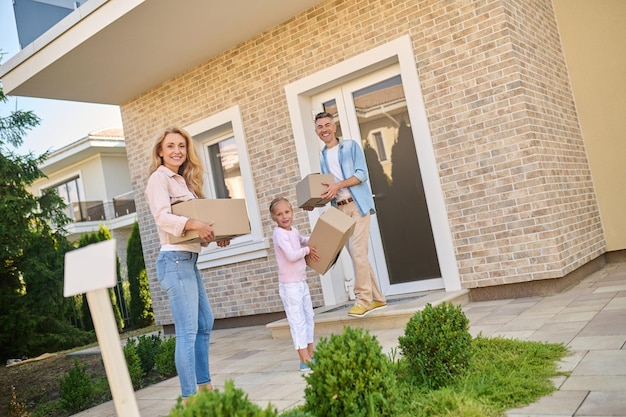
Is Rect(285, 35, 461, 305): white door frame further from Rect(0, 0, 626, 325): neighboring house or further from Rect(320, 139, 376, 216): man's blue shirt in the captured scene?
Rect(320, 139, 376, 216): man's blue shirt

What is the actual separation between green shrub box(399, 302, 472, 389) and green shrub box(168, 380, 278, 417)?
56.7 inches

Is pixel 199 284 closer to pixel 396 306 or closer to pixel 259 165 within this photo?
pixel 396 306

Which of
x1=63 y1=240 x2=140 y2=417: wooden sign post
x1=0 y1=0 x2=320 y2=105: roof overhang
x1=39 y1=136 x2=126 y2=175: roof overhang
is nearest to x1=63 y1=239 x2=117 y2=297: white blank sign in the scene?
x1=63 y1=240 x2=140 y2=417: wooden sign post

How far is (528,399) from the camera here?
2574 mm

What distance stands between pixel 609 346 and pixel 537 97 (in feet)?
10.3

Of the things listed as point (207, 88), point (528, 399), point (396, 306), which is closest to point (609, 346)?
point (528, 399)

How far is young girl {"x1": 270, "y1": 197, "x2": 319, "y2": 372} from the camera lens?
3.97 m

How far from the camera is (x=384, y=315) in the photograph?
5020 millimetres

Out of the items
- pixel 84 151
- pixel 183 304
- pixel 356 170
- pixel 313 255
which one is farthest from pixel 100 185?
pixel 183 304

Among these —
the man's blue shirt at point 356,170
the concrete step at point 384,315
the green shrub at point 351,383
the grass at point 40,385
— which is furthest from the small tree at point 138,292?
the green shrub at point 351,383

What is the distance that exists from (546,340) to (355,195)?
211 centimetres

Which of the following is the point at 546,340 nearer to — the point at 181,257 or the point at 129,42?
the point at 181,257

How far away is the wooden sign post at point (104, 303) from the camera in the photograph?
5.02ft

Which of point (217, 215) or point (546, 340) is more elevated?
point (217, 215)
